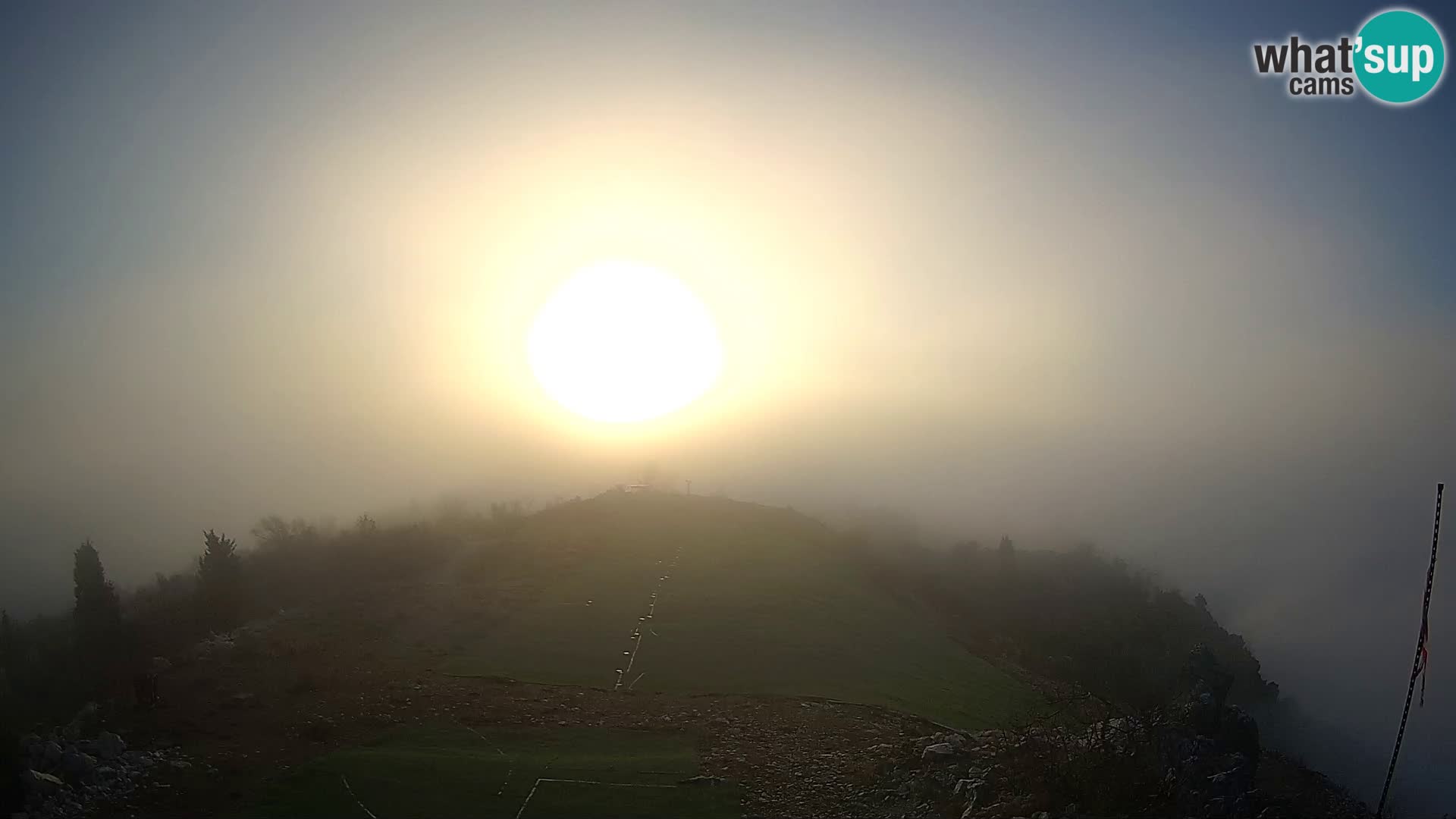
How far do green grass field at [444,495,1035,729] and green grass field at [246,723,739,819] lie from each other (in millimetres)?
7362

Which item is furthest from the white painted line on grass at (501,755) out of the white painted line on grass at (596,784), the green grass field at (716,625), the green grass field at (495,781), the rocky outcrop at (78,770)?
the rocky outcrop at (78,770)

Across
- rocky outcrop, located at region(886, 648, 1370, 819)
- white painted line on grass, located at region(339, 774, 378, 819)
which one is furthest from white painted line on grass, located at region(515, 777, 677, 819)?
rocky outcrop, located at region(886, 648, 1370, 819)

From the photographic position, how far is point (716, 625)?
42219mm

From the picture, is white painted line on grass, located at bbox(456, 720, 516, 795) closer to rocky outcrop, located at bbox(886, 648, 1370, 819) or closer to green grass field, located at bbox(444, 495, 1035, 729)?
green grass field, located at bbox(444, 495, 1035, 729)

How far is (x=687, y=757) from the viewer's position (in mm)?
25531

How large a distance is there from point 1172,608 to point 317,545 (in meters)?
80.1

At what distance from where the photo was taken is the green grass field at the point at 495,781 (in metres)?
21.3

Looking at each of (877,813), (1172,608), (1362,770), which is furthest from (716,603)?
(1362,770)

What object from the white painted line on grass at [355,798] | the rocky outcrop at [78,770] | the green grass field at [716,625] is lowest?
the green grass field at [716,625]

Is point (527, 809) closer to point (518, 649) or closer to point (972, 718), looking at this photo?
point (518, 649)

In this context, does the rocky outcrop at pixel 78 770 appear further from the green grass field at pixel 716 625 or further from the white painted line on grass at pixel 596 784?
the green grass field at pixel 716 625

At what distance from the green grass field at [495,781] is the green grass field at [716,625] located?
7.36 m

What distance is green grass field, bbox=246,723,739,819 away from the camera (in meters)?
21.3

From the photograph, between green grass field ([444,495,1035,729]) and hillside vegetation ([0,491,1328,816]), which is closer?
hillside vegetation ([0,491,1328,816])
